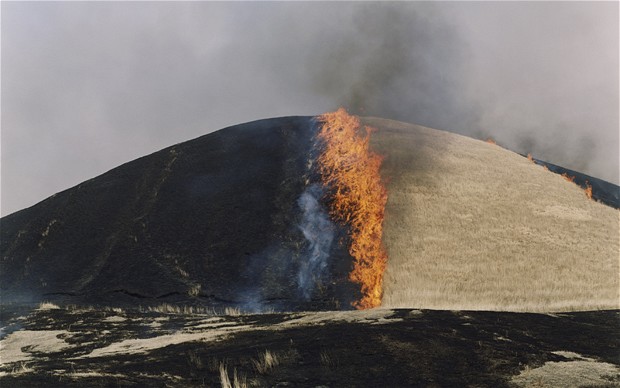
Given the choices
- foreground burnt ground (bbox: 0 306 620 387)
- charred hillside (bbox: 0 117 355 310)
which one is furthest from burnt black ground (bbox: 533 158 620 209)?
foreground burnt ground (bbox: 0 306 620 387)

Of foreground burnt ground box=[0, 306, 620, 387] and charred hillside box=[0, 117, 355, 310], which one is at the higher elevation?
charred hillside box=[0, 117, 355, 310]

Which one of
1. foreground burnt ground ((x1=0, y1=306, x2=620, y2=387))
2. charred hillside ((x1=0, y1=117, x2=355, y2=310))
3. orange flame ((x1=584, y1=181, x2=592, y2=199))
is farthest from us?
orange flame ((x1=584, y1=181, x2=592, y2=199))

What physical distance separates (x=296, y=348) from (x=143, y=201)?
99.1 ft

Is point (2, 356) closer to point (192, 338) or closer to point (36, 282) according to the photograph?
point (192, 338)

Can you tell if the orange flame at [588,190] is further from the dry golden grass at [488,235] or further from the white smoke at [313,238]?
the white smoke at [313,238]

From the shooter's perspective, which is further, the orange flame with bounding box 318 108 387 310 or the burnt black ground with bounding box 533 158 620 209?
the burnt black ground with bounding box 533 158 620 209

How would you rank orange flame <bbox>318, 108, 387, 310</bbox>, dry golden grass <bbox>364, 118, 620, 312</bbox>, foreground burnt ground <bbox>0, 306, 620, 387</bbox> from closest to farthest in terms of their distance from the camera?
1. foreground burnt ground <bbox>0, 306, 620, 387</bbox>
2. dry golden grass <bbox>364, 118, 620, 312</bbox>
3. orange flame <bbox>318, 108, 387, 310</bbox>

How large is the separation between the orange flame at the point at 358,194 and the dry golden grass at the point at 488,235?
2.66ft

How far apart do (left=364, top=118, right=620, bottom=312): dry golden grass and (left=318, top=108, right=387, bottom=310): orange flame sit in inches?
31.9

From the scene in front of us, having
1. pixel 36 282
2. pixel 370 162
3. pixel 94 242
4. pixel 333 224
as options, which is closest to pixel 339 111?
pixel 370 162

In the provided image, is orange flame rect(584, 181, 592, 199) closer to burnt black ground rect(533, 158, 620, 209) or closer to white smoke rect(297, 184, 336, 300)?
burnt black ground rect(533, 158, 620, 209)

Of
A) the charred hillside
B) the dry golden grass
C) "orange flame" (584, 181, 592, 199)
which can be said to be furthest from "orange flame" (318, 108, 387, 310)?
"orange flame" (584, 181, 592, 199)

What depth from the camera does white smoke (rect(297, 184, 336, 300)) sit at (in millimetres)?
31281

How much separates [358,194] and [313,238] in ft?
18.7
